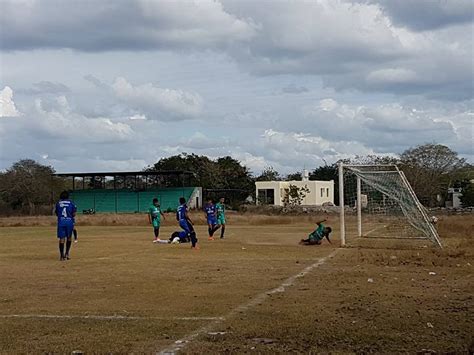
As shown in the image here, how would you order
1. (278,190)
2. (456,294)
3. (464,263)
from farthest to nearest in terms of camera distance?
(278,190)
(464,263)
(456,294)

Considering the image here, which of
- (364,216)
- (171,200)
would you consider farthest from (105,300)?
(171,200)

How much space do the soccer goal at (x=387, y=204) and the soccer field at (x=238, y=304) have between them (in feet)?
17.2

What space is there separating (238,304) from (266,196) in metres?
92.7

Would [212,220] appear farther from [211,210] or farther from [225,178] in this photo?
[225,178]

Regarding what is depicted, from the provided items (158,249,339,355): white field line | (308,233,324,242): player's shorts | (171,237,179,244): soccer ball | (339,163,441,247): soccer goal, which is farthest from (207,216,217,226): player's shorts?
(158,249,339,355): white field line

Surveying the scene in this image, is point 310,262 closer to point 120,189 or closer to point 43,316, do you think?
point 43,316

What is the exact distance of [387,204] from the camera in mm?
30906

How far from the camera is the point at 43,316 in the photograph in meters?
10.8

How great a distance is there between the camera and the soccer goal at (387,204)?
2691cm

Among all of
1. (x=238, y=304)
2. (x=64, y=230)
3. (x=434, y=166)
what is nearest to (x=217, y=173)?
(x=434, y=166)

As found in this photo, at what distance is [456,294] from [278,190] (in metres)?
88.8

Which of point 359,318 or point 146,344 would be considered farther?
point 359,318

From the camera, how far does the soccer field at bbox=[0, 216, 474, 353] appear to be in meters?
8.63

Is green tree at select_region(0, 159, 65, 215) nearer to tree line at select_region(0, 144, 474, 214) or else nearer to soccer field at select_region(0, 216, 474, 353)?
tree line at select_region(0, 144, 474, 214)
